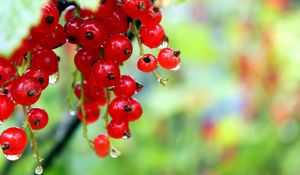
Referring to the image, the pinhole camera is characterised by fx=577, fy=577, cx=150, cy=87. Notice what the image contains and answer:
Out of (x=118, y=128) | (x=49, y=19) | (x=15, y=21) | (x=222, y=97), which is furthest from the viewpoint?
(x=222, y=97)

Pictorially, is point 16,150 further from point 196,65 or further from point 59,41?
point 196,65

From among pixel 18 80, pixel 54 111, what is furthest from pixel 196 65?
pixel 18 80

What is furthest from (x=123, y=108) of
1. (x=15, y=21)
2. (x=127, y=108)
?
(x=15, y=21)

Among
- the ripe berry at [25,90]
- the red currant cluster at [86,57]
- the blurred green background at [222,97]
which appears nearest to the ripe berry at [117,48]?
the red currant cluster at [86,57]

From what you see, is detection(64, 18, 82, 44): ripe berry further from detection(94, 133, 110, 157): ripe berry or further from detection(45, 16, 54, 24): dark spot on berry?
detection(94, 133, 110, 157): ripe berry

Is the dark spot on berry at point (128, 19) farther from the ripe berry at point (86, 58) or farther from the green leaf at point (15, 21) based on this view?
the green leaf at point (15, 21)

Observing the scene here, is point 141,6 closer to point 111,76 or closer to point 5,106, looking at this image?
point 111,76
